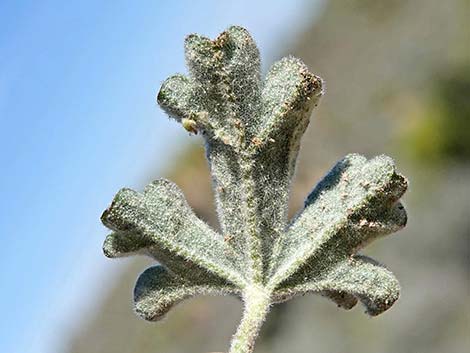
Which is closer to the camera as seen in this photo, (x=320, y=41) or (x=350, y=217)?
(x=350, y=217)

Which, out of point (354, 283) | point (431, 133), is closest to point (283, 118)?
point (354, 283)

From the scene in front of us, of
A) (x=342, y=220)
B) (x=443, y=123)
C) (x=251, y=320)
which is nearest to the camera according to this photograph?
(x=251, y=320)

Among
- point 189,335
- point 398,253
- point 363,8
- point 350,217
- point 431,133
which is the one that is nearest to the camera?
point 350,217

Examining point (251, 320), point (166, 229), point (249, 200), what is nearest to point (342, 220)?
point (249, 200)

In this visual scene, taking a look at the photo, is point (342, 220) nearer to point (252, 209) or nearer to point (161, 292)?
point (252, 209)

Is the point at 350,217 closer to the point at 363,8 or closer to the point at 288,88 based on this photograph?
the point at 288,88

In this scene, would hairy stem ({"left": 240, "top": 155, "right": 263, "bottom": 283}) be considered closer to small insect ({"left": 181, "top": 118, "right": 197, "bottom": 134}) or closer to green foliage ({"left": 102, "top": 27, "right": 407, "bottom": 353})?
green foliage ({"left": 102, "top": 27, "right": 407, "bottom": 353})

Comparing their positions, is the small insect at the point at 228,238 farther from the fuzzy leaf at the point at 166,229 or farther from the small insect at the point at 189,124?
the small insect at the point at 189,124
